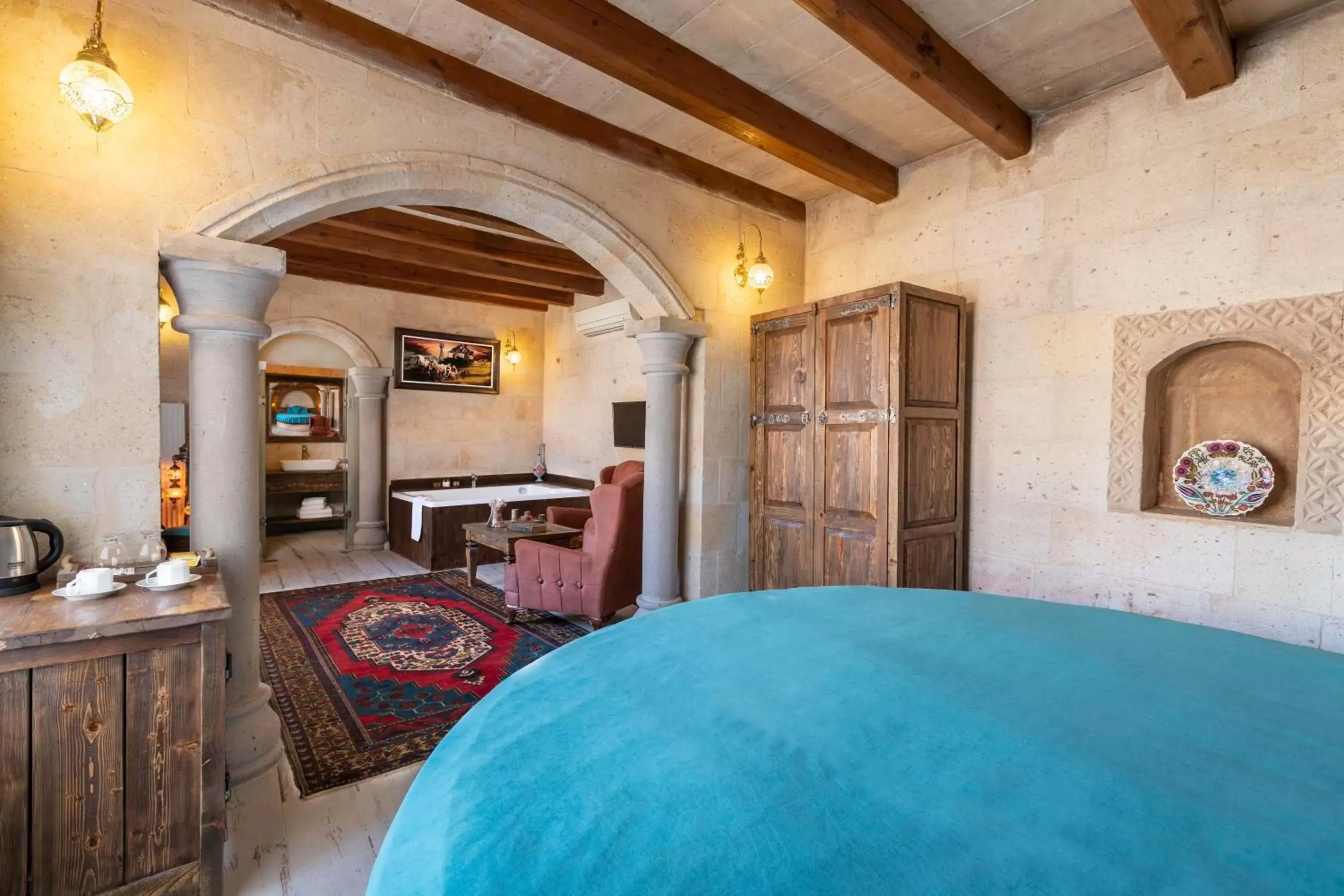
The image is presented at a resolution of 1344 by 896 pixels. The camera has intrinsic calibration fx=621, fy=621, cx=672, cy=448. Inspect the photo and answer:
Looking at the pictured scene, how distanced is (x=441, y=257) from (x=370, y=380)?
6.33 feet

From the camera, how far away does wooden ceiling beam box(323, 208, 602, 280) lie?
4.80 metres

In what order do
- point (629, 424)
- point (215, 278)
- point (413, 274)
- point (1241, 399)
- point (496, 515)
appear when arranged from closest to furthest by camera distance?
1. point (215, 278)
2. point (1241, 399)
3. point (496, 515)
4. point (413, 274)
5. point (629, 424)

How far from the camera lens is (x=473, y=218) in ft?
15.9

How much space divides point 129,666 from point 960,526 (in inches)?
138

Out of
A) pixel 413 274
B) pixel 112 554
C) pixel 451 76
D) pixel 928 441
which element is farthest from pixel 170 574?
pixel 413 274

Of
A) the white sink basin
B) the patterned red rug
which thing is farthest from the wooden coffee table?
the white sink basin

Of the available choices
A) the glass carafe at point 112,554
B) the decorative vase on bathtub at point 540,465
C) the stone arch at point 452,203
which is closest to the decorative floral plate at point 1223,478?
the stone arch at point 452,203

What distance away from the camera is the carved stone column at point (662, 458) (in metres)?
3.76

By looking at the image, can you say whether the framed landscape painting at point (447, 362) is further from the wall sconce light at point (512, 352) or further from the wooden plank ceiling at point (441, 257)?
the wooden plank ceiling at point (441, 257)

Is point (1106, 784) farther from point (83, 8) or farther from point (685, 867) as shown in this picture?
point (83, 8)

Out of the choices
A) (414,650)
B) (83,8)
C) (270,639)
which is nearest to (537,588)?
(414,650)

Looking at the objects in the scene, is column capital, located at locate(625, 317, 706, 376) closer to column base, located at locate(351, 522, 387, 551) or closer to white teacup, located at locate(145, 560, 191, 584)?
white teacup, located at locate(145, 560, 191, 584)

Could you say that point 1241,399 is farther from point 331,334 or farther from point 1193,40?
point 331,334

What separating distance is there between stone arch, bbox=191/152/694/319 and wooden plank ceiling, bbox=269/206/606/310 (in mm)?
1127
